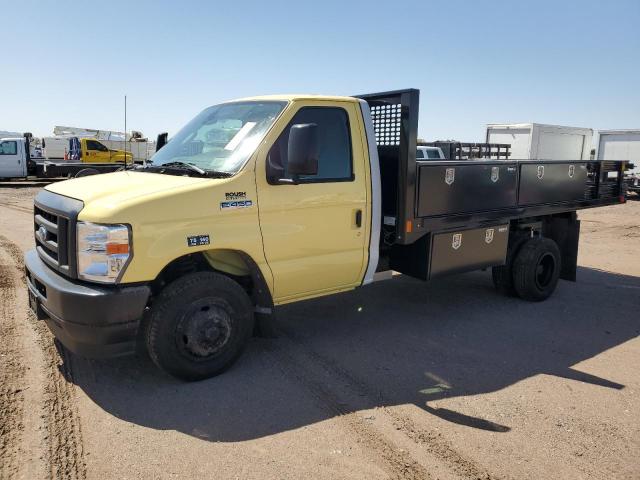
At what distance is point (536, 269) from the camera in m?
6.68

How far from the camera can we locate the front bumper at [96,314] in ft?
11.9

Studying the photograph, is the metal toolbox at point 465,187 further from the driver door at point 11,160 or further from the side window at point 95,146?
the side window at point 95,146

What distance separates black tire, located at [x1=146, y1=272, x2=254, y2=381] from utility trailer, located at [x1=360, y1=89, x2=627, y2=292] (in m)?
1.73

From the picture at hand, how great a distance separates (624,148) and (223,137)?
23.4m

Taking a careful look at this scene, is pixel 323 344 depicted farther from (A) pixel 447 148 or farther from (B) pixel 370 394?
(A) pixel 447 148

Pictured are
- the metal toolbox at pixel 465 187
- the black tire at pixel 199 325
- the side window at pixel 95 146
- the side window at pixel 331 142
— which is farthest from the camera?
the side window at pixel 95 146

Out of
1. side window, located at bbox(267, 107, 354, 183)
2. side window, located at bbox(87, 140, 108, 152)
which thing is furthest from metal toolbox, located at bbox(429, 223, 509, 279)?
side window, located at bbox(87, 140, 108, 152)

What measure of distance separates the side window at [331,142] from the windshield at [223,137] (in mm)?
280

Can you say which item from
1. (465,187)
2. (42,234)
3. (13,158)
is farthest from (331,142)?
(13,158)

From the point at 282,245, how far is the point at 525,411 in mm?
2235

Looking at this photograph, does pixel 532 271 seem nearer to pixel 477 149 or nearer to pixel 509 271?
Answer: pixel 509 271

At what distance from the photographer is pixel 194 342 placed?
13.4 ft

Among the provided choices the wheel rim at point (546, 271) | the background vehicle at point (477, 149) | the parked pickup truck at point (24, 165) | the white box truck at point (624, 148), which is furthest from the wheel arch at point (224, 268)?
the white box truck at point (624, 148)

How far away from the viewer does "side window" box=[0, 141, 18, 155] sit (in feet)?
78.8
